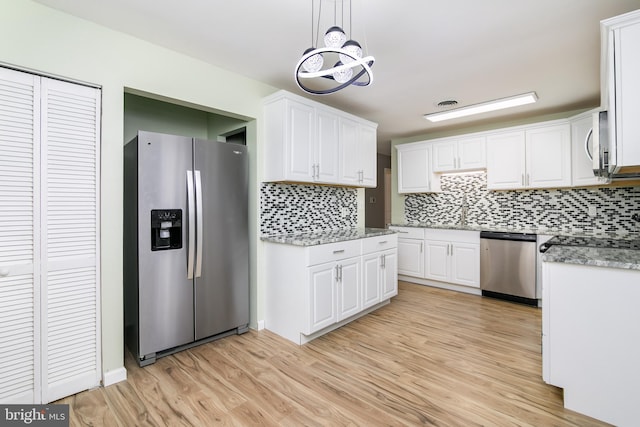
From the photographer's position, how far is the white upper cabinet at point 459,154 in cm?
431

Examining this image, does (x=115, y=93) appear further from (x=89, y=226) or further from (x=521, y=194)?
(x=521, y=194)

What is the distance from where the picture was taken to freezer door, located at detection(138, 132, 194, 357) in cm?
232

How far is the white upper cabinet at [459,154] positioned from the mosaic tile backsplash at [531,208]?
1.11ft

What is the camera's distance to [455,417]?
1.76 metres

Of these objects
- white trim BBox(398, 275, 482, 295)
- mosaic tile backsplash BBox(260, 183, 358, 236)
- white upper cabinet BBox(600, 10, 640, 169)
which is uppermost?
white upper cabinet BBox(600, 10, 640, 169)

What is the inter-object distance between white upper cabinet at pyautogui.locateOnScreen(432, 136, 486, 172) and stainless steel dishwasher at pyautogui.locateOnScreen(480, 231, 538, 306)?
3.35 ft

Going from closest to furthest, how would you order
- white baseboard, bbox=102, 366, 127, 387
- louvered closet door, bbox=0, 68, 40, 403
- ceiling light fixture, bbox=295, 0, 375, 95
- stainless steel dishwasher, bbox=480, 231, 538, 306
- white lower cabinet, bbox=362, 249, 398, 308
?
ceiling light fixture, bbox=295, 0, 375, 95, louvered closet door, bbox=0, 68, 40, 403, white baseboard, bbox=102, 366, 127, 387, white lower cabinet, bbox=362, 249, 398, 308, stainless steel dishwasher, bbox=480, 231, 538, 306

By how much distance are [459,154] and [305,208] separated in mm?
2559

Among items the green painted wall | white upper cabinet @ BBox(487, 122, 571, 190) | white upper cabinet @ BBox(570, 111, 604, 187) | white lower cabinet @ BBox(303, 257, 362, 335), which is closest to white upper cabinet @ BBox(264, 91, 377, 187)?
the green painted wall

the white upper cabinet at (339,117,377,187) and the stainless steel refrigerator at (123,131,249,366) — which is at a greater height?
the white upper cabinet at (339,117,377,187)

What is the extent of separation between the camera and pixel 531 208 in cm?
415

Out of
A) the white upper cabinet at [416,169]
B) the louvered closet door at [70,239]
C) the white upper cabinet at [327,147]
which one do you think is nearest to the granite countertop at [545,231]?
the white upper cabinet at [416,169]

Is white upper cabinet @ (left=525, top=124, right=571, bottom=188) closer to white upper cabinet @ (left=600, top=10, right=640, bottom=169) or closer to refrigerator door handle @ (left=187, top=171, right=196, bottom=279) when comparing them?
white upper cabinet @ (left=600, top=10, right=640, bottom=169)

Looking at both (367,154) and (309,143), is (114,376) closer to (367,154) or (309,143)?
(309,143)
